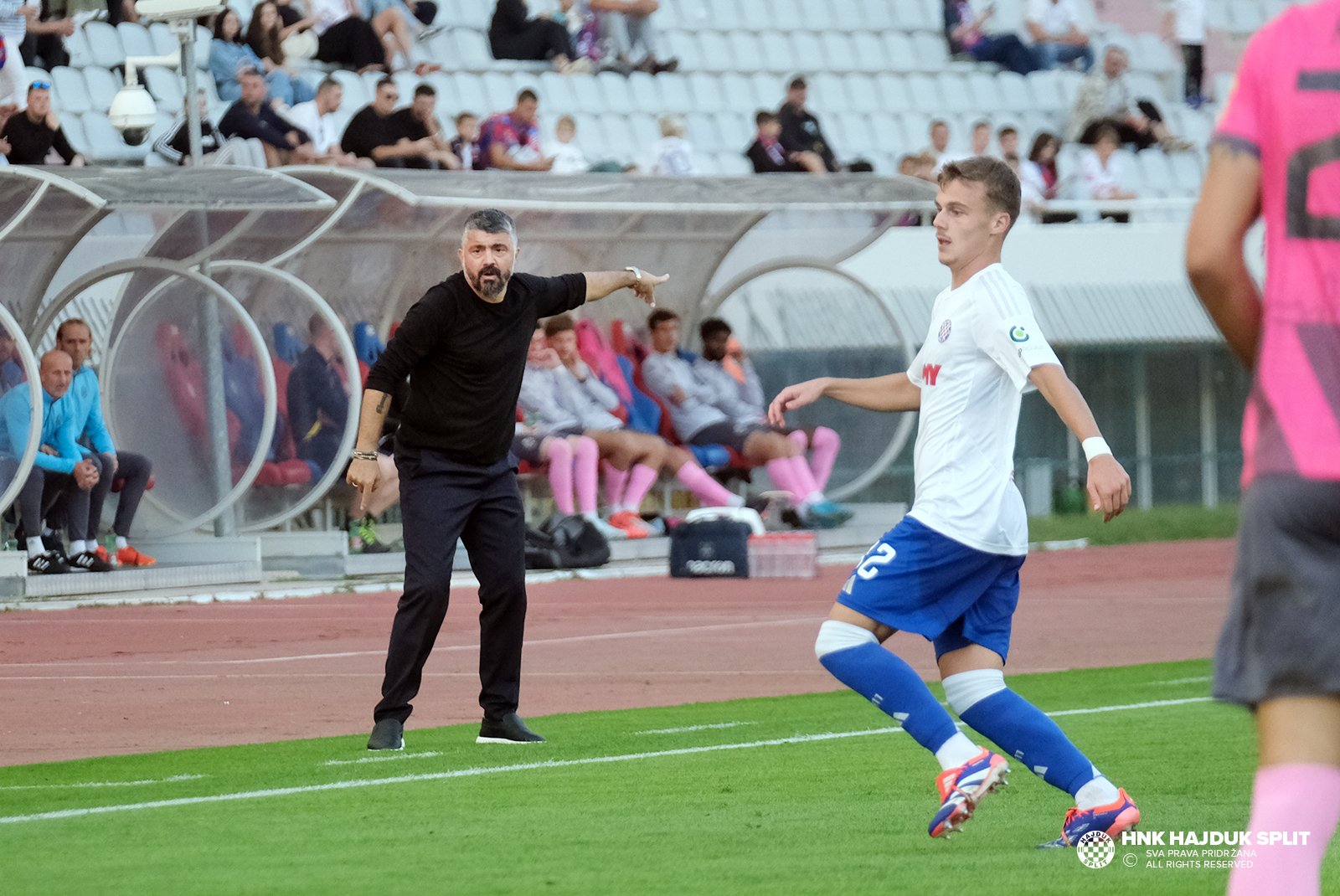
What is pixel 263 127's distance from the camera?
1731 cm

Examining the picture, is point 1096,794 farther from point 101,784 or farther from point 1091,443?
point 101,784

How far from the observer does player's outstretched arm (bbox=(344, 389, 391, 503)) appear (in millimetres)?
7566

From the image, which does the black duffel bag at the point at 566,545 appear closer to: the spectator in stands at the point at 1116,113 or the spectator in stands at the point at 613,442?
the spectator in stands at the point at 613,442

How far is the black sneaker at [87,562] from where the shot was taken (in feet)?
47.7

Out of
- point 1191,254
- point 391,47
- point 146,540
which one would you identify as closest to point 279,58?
point 391,47

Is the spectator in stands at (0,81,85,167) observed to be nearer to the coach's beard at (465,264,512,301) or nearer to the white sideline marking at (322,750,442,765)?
the coach's beard at (465,264,512,301)

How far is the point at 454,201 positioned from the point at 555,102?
7868mm

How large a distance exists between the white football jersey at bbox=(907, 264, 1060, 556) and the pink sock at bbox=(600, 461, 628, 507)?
39.3ft

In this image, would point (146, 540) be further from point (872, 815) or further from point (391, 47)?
point (872, 815)

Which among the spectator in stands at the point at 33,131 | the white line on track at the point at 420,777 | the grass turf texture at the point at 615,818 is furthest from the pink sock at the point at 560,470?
the white line on track at the point at 420,777

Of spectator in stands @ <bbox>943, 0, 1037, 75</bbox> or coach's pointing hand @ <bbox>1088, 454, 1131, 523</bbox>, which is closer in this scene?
coach's pointing hand @ <bbox>1088, 454, 1131, 523</bbox>

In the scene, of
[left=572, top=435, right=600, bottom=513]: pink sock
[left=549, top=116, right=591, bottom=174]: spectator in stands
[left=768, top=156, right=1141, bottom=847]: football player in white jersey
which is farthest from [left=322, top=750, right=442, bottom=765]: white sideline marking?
[left=549, top=116, right=591, bottom=174]: spectator in stands

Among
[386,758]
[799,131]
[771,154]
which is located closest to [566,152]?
[771,154]

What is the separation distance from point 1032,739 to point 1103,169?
2074 centimetres
